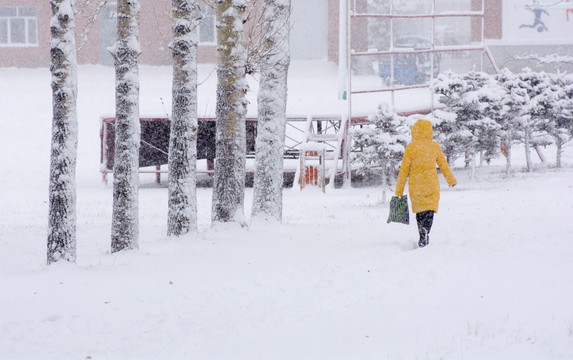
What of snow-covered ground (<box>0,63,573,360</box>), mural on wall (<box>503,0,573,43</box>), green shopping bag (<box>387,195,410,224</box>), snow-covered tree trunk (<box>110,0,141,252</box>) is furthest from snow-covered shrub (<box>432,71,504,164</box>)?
mural on wall (<box>503,0,573,43</box>)

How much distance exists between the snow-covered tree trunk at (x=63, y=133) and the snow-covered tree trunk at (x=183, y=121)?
2063 millimetres

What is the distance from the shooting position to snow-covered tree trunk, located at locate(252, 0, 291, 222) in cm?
1102

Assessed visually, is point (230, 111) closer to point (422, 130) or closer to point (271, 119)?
point (271, 119)

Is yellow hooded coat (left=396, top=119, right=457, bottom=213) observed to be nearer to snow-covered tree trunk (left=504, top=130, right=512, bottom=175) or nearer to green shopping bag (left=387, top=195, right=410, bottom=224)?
green shopping bag (left=387, top=195, right=410, bottom=224)

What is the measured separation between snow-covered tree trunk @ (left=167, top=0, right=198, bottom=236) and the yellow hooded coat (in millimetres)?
2885

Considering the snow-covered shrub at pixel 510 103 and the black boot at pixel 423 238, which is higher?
the snow-covered shrub at pixel 510 103

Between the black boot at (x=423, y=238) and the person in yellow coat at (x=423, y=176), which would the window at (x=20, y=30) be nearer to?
the person in yellow coat at (x=423, y=176)

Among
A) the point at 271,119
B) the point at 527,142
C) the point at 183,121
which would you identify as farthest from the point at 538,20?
the point at 183,121

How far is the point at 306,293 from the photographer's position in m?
7.44

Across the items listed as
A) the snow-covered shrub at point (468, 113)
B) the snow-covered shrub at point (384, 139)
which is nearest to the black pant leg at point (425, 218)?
the snow-covered shrub at point (384, 139)

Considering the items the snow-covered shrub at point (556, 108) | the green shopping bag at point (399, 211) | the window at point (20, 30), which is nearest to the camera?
the green shopping bag at point (399, 211)

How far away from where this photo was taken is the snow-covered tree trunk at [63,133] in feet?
26.4

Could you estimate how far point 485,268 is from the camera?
8078 millimetres

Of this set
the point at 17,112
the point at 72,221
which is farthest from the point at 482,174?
the point at 17,112
